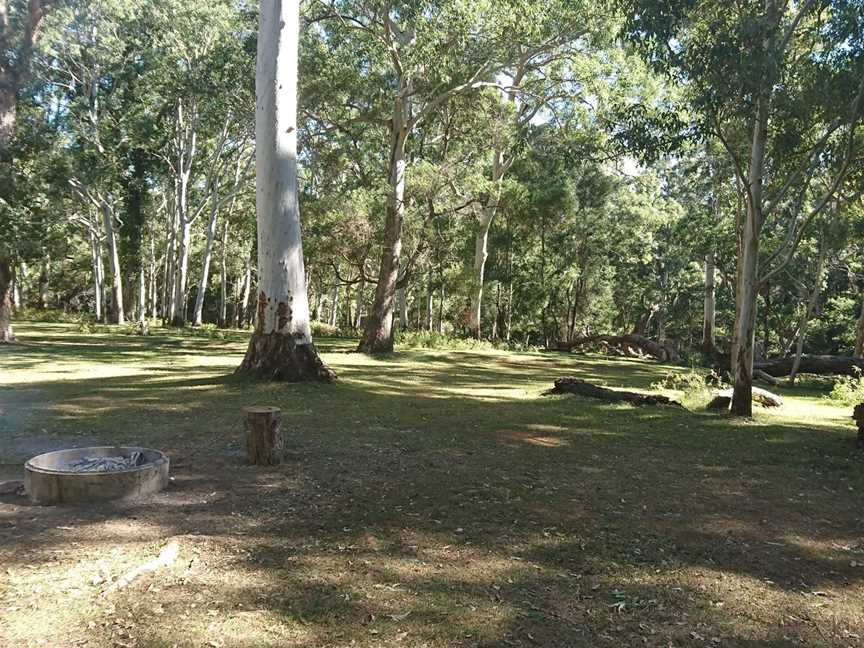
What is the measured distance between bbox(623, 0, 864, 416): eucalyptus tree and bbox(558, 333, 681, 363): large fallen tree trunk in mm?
16661

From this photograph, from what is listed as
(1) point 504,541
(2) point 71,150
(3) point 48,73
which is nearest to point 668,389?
(1) point 504,541

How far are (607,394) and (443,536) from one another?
7.76 m

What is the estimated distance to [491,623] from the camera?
3.07m

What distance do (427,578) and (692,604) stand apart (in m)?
1.41

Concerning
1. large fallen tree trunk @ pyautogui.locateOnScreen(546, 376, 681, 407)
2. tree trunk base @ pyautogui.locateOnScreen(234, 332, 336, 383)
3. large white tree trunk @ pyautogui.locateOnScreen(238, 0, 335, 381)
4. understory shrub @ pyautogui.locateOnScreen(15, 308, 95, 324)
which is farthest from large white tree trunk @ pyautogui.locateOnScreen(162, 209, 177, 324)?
large fallen tree trunk @ pyautogui.locateOnScreen(546, 376, 681, 407)

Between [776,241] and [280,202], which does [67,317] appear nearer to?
[280,202]

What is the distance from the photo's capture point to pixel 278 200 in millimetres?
10719

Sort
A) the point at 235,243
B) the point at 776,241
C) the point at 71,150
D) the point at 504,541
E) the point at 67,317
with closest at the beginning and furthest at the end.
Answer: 1. the point at 504,541
2. the point at 776,241
3. the point at 71,150
4. the point at 67,317
5. the point at 235,243

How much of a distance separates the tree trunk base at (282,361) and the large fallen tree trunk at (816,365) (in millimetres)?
12079

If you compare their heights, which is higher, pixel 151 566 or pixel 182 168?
pixel 182 168

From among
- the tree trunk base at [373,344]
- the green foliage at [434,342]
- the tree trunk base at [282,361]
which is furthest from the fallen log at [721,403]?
the green foliage at [434,342]

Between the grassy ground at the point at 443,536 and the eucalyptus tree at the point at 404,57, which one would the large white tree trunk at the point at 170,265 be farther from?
the grassy ground at the point at 443,536

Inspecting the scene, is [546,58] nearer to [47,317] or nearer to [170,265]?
[170,265]

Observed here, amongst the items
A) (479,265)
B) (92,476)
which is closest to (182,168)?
(479,265)
